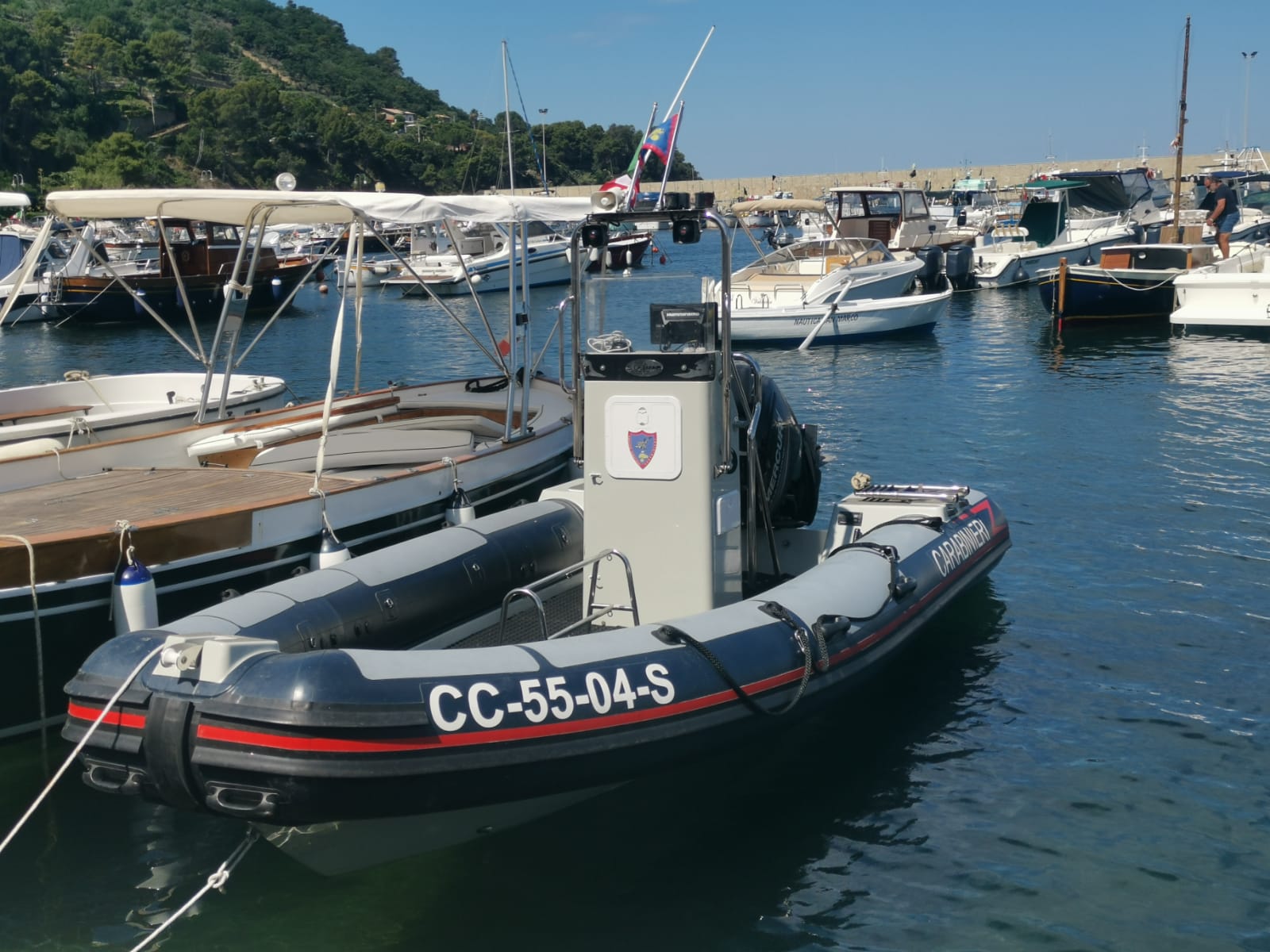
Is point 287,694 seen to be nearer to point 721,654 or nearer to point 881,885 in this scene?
point 721,654

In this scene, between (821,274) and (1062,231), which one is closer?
(821,274)

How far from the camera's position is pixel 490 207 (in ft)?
29.5

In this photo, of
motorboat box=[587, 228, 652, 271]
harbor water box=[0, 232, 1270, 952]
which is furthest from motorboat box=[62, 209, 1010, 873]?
harbor water box=[0, 232, 1270, 952]

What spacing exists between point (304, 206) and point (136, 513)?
9.08 ft

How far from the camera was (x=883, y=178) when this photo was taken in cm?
12262

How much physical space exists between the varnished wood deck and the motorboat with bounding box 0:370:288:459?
138 centimetres

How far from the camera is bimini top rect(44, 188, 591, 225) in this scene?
8359 mm

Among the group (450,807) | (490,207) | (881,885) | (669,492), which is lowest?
(881,885)

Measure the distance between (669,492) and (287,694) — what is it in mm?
2655

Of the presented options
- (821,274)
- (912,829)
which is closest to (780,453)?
(912,829)

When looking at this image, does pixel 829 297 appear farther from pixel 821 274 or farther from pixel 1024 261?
pixel 1024 261

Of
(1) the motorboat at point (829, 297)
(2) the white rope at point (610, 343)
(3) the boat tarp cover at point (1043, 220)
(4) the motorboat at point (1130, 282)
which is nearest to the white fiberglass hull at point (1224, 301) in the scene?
(4) the motorboat at point (1130, 282)

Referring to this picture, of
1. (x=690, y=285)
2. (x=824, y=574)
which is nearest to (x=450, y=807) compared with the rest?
(x=824, y=574)

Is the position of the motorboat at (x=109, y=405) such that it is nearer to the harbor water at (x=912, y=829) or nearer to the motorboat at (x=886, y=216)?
the harbor water at (x=912, y=829)
